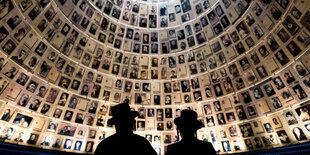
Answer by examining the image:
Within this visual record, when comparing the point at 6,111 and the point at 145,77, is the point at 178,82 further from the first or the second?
the point at 6,111

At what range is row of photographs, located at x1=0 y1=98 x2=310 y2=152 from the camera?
11.3 metres

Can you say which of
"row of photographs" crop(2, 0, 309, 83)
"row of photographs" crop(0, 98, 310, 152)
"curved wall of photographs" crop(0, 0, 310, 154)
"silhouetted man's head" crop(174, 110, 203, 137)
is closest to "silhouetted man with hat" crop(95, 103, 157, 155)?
"silhouetted man's head" crop(174, 110, 203, 137)

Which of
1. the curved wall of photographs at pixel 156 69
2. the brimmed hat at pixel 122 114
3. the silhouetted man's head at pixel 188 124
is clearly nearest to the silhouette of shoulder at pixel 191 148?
the silhouetted man's head at pixel 188 124

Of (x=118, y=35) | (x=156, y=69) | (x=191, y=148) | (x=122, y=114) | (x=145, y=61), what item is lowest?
(x=191, y=148)

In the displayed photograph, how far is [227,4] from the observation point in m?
14.6

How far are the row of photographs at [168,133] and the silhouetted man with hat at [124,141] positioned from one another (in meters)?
10.7

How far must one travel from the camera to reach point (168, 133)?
16547 millimetres

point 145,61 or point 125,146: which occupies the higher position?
point 145,61

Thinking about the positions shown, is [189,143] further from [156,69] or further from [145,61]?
[145,61]

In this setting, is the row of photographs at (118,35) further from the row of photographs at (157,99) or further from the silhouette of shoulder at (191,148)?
the silhouette of shoulder at (191,148)

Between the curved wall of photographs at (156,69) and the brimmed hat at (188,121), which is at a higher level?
the curved wall of photographs at (156,69)

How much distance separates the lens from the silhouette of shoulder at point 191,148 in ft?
12.8

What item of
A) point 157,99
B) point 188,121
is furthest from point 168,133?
point 188,121

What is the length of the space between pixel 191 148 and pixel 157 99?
13.3 metres
